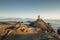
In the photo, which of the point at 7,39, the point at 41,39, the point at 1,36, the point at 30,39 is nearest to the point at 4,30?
the point at 1,36

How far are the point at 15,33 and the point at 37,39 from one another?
7.59 feet

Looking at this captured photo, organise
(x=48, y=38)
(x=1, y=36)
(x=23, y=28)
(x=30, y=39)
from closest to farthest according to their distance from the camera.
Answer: (x=48, y=38) → (x=30, y=39) → (x=1, y=36) → (x=23, y=28)

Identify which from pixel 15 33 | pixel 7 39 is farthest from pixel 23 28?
pixel 7 39

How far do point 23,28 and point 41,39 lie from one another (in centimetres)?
318

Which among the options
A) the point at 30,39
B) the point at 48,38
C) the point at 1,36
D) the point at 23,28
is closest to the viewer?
the point at 48,38

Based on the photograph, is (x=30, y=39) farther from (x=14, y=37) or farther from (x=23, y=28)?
(x=23, y=28)

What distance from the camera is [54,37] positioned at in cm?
996

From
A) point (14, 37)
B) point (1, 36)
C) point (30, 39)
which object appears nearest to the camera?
point (30, 39)

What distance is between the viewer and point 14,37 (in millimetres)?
11008

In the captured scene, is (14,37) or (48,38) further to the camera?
(14,37)

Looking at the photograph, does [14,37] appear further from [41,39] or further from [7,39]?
[41,39]

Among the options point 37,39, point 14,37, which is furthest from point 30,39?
point 14,37

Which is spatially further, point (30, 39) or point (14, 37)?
point (14, 37)

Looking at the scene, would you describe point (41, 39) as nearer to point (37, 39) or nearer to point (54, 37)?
point (37, 39)
